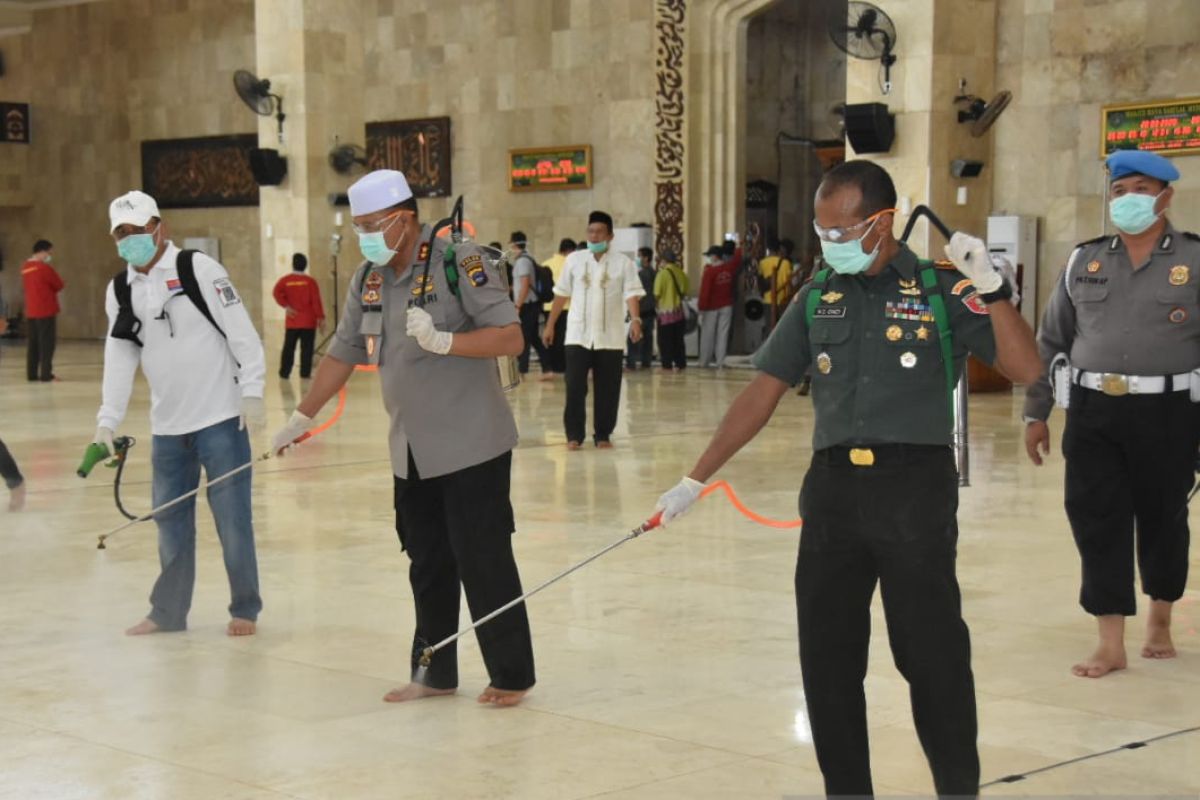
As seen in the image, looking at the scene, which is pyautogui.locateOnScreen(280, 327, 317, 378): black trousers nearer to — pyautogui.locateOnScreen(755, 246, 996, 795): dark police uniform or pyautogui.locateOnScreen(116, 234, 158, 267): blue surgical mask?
pyautogui.locateOnScreen(116, 234, 158, 267): blue surgical mask

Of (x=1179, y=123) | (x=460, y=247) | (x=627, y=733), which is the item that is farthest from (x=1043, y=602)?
(x=1179, y=123)

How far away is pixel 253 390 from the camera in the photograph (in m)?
5.99

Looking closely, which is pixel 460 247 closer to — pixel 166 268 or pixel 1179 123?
pixel 166 268

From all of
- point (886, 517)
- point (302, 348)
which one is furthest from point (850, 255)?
point (302, 348)

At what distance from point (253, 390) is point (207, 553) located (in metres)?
2.09

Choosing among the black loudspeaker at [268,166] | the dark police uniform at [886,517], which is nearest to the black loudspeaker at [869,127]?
the black loudspeaker at [268,166]

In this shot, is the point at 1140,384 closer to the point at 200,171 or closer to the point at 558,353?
the point at 558,353

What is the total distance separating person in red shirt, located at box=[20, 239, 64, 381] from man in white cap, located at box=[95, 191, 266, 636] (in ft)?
47.5

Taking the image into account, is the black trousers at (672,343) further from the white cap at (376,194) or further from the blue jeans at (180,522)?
the white cap at (376,194)

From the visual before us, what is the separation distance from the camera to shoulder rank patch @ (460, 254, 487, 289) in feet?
16.3

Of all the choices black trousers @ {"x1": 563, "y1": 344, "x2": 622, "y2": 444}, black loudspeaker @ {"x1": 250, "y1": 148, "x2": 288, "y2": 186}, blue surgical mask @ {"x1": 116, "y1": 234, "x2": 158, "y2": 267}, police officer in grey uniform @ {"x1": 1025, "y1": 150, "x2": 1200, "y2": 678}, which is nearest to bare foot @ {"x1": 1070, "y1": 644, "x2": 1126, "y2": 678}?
police officer in grey uniform @ {"x1": 1025, "y1": 150, "x2": 1200, "y2": 678}

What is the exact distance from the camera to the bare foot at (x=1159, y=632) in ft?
18.3

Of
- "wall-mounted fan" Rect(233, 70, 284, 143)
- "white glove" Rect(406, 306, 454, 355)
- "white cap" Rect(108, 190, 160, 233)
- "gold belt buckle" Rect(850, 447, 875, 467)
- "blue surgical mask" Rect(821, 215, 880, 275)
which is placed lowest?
"gold belt buckle" Rect(850, 447, 875, 467)

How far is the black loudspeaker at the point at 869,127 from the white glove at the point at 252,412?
1099 centimetres
